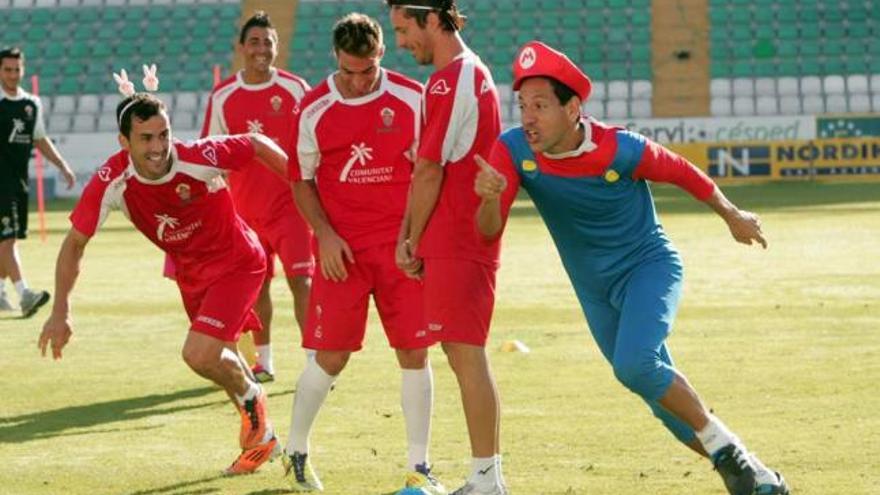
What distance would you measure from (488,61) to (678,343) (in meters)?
31.5

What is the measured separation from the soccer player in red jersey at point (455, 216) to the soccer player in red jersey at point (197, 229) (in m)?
1.45

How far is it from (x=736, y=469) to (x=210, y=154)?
3.15m

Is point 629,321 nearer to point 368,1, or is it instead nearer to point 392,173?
point 392,173

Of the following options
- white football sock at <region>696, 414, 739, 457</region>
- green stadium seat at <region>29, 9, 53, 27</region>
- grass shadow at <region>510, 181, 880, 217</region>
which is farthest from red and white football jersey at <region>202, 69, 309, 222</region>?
green stadium seat at <region>29, 9, 53, 27</region>

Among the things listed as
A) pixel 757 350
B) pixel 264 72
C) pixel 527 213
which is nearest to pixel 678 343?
pixel 757 350

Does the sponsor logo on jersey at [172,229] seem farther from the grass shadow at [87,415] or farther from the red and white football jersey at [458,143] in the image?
the red and white football jersey at [458,143]

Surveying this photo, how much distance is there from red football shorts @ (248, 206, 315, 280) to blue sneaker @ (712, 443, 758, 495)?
5660 millimetres

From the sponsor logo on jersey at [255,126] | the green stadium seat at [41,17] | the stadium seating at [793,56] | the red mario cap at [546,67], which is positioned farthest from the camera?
the green stadium seat at [41,17]

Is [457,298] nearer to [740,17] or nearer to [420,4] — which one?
[420,4]

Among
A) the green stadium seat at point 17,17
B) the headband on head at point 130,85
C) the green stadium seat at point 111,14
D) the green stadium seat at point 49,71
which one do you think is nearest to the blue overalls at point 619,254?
the headband on head at point 130,85

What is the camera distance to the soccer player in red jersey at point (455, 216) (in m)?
7.55

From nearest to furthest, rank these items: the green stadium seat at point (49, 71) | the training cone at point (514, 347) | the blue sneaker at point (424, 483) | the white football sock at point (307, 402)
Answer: the blue sneaker at point (424, 483), the white football sock at point (307, 402), the training cone at point (514, 347), the green stadium seat at point (49, 71)

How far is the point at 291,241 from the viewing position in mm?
12562

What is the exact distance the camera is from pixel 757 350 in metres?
13.4
